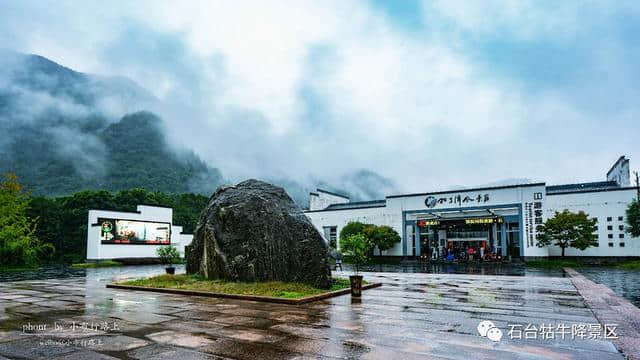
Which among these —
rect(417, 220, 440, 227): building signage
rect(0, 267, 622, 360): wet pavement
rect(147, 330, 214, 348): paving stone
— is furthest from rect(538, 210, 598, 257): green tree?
rect(147, 330, 214, 348): paving stone

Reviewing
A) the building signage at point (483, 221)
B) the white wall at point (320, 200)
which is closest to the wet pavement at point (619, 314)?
the building signage at point (483, 221)

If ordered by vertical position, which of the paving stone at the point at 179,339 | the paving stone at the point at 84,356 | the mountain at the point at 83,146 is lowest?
the paving stone at the point at 179,339

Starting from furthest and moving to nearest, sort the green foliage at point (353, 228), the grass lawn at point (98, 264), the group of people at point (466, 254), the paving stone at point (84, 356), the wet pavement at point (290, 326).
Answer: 1. the green foliage at point (353, 228)
2. the group of people at point (466, 254)
3. the grass lawn at point (98, 264)
4. the wet pavement at point (290, 326)
5. the paving stone at point (84, 356)

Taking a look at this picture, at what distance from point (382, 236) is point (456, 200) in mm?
7872

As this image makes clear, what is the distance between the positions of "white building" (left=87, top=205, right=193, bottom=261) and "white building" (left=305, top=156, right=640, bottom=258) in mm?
17216

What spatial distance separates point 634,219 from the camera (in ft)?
108

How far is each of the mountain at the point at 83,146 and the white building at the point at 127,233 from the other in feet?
203

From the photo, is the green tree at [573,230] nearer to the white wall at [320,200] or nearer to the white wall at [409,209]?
the white wall at [409,209]

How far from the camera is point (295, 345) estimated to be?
283 inches

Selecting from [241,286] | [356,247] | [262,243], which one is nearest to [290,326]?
[241,286]

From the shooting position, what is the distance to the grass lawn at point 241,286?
13.2 meters

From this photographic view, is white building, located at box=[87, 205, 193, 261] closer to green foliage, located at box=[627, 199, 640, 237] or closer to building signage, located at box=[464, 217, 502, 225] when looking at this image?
building signage, located at box=[464, 217, 502, 225]

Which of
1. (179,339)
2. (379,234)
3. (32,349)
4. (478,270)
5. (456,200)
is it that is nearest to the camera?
(32,349)

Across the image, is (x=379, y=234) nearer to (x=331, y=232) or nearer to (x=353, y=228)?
(x=353, y=228)
